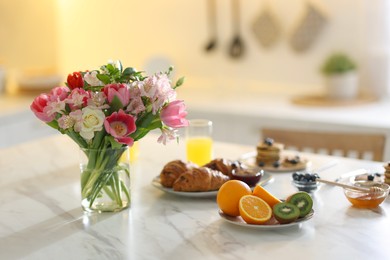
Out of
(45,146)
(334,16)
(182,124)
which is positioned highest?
(334,16)

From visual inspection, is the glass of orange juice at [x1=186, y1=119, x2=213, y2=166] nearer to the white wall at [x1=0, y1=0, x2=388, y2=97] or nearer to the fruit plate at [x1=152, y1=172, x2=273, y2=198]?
the fruit plate at [x1=152, y1=172, x2=273, y2=198]

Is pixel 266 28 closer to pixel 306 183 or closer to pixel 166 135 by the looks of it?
pixel 306 183

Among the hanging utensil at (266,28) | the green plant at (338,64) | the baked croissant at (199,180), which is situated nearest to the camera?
the baked croissant at (199,180)

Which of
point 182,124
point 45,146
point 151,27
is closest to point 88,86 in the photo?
point 182,124

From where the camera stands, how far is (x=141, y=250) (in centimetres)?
147

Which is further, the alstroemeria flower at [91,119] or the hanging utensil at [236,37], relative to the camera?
the hanging utensil at [236,37]

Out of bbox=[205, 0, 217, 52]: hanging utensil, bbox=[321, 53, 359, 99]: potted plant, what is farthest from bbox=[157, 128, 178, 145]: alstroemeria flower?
bbox=[205, 0, 217, 52]: hanging utensil

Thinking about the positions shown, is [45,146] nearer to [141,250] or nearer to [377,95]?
[141,250]

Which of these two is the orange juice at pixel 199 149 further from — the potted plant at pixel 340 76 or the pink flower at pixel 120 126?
the potted plant at pixel 340 76

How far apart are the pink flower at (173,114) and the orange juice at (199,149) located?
19.7 inches

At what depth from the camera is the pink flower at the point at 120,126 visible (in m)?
1.61

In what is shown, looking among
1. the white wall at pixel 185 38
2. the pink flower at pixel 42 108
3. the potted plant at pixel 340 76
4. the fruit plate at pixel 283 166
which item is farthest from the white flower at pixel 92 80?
the white wall at pixel 185 38

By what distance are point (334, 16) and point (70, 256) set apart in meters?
2.44

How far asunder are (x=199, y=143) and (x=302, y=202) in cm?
63
